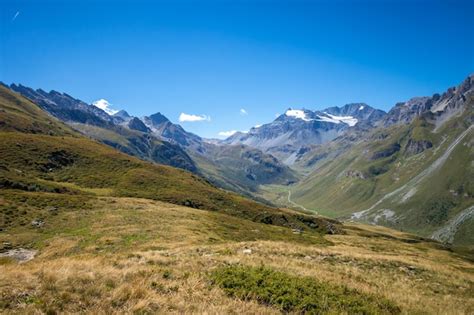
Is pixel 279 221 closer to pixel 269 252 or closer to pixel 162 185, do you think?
pixel 162 185

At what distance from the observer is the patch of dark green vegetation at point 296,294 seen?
516 inches

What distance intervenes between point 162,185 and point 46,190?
122 ft

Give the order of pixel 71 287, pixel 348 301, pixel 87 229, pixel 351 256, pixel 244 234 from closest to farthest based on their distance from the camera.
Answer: pixel 71 287 → pixel 348 301 → pixel 351 256 → pixel 87 229 → pixel 244 234

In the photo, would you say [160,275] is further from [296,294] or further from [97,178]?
[97,178]

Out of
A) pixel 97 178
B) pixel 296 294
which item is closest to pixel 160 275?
pixel 296 294

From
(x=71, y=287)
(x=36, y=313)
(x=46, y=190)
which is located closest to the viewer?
(x=36, y=313)

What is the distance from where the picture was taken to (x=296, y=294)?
13961mm

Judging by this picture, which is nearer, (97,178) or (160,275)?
(160,275)

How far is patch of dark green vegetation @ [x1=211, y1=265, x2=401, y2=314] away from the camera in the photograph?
13102 millimetres

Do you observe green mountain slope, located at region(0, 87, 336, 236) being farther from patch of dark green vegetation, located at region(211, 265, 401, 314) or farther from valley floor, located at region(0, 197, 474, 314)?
patch of dark green vegetation, located at region(211, 265, 401, 314)

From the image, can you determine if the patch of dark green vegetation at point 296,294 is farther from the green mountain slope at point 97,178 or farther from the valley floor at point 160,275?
the green mountain slope at point 97,178

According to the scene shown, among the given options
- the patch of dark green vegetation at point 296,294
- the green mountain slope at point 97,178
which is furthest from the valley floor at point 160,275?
the green mountain slope at point 97,178

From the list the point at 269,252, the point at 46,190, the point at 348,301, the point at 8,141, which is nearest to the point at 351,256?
the point at 269,252

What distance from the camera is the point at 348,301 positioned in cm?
1408
